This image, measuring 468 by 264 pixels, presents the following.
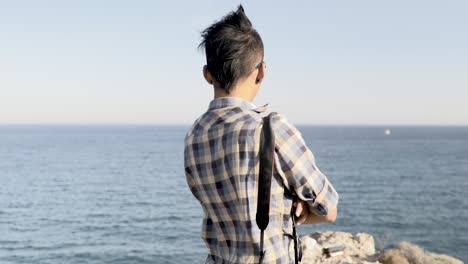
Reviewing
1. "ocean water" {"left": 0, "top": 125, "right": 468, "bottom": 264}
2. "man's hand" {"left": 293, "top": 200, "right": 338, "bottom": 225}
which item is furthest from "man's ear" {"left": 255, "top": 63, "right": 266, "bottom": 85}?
"ocean water" {"left": 0, "top": 125, "right": 468, "bottom": 264}

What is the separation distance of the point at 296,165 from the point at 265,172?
140 mm

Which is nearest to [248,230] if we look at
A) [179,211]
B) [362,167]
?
[179,211]

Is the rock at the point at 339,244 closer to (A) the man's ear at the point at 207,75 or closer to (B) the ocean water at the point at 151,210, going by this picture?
(B) the ocean water at the point at 151,210

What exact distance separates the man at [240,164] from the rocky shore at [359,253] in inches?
629

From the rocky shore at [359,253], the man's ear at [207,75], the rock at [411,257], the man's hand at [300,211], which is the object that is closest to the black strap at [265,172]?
the man's hand at [300,211]

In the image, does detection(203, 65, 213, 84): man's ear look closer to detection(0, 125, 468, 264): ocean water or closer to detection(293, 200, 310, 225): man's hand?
detection(293, 200, 310, 225): man's hand

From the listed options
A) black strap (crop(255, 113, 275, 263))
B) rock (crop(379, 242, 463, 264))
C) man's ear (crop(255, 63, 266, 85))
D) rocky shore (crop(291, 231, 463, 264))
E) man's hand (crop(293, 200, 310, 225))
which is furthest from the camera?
rocky shore (crop(291, 231, 463, 264))

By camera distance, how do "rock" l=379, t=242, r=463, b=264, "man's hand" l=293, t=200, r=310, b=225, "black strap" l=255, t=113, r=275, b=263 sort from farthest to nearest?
"rock" l=379, t=242, r=463, b=264
"man's hand" l=293, t=200, r=310, b=225
"black strap" l=255, t=113, r=275, b=263

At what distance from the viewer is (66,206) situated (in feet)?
160

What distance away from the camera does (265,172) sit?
2109 mm

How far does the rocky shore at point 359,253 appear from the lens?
1816 centimetres

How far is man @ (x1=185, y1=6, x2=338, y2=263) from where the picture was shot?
7.07 ft

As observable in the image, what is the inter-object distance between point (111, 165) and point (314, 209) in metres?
84.5

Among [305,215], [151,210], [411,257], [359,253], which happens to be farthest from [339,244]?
[151,210]
